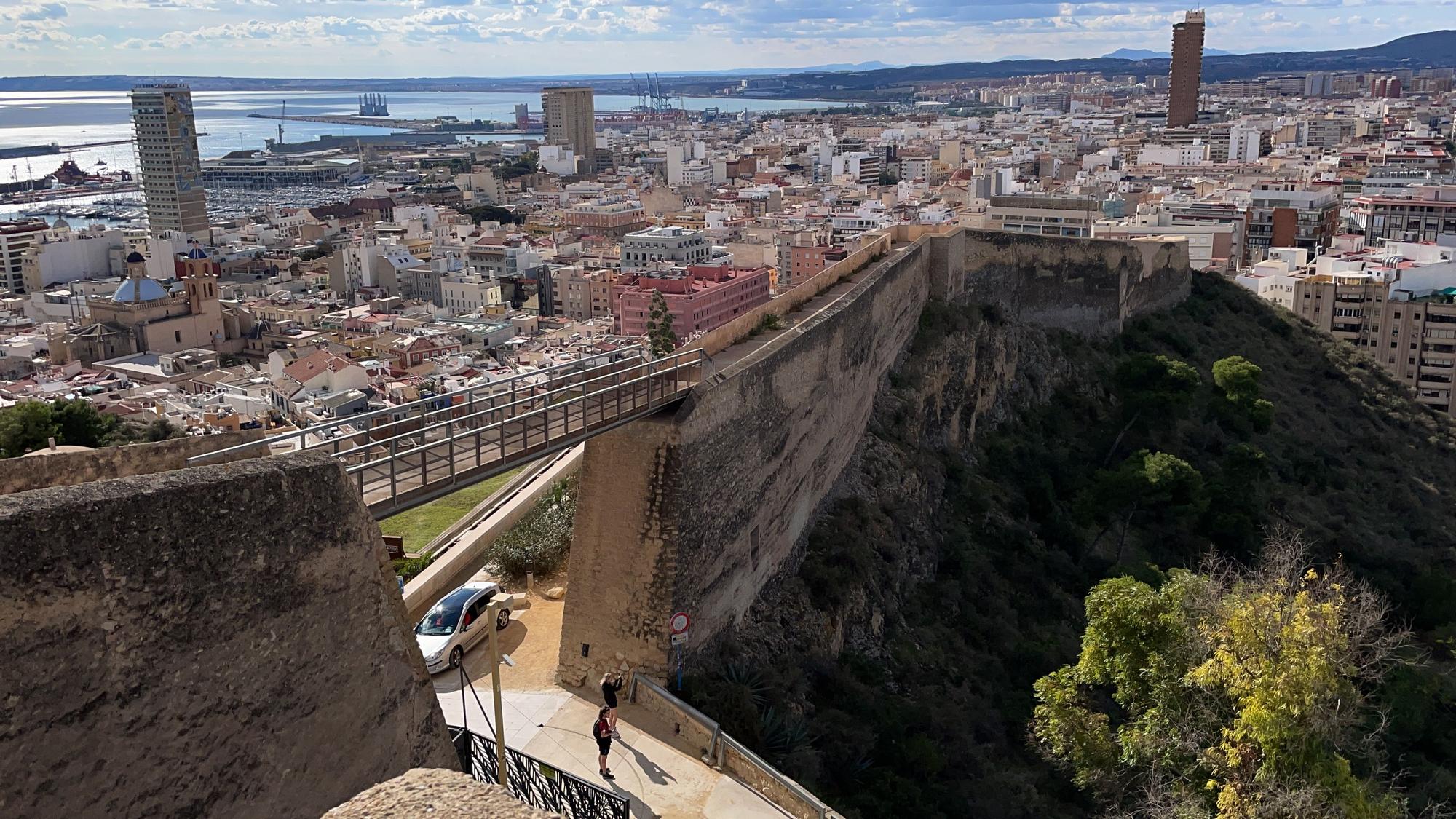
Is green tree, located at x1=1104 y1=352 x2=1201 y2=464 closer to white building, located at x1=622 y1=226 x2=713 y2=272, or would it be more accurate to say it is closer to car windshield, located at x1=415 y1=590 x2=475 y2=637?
car windshield, located at x1=415 y1=590 x2=475 y2=637

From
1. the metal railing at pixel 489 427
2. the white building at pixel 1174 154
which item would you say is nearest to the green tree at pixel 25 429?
the metal railing at pixel 489 427

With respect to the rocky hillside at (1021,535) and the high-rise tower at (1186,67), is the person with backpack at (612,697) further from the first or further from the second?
the high-rise tower at (1186,67)

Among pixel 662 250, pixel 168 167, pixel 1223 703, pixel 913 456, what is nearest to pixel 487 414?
pixel 1223 703

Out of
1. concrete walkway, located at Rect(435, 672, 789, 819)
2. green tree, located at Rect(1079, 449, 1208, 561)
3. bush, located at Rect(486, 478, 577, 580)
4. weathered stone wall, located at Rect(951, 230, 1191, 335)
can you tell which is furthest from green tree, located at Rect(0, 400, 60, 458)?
green tree, located at Rect(1079, 449, 1208, 561)

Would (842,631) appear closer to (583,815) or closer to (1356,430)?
(583,815)

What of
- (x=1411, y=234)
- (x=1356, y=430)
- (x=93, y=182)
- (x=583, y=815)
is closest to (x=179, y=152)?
(x=93, y=182)

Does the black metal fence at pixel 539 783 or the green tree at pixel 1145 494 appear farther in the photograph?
the green tree at pixel 1145 494

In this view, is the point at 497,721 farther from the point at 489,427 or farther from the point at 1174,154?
the point at 1174,154
